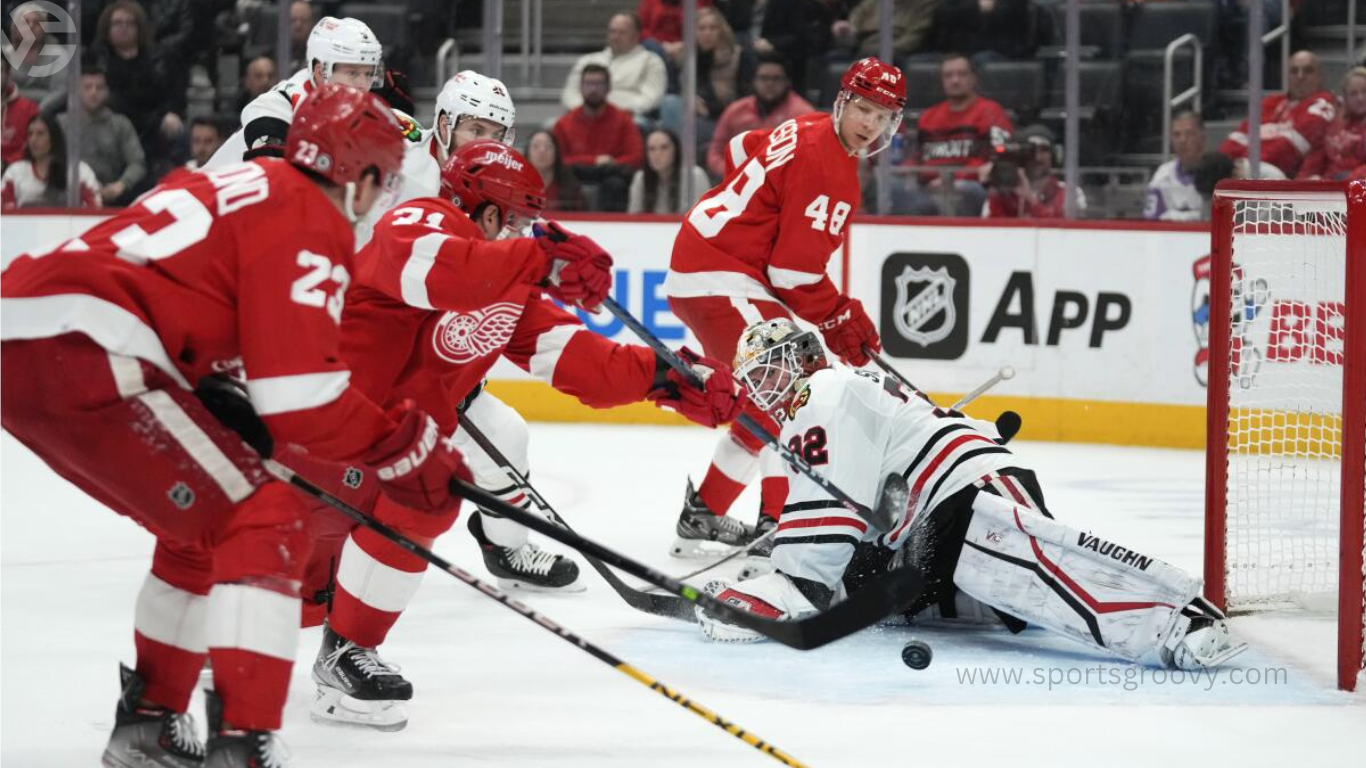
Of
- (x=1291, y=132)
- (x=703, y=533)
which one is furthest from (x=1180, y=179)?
(x=703, y=533)

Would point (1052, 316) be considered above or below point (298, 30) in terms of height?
below

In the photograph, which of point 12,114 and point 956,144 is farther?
point 12,114

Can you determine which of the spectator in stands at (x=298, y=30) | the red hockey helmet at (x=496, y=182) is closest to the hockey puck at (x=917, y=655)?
the red hockey helmet at (x=496, y=182)

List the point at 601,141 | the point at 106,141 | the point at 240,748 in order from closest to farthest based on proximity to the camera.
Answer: the point at 240,748, the point at 601,141, the point at 106,141

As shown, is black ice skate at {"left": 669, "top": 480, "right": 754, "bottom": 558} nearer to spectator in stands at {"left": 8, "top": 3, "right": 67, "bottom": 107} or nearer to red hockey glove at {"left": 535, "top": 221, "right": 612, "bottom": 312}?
red hockey glove at {"left": 535, "top": 221, "right": 612, "bottom": 312}

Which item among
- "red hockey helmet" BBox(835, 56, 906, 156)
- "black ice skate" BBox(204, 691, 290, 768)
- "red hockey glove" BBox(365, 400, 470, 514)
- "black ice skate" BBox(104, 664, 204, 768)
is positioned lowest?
"black ice skate" BBox(104, 664, 204, 768)

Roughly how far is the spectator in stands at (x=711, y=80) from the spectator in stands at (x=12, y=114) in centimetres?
267

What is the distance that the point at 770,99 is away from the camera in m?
7.57

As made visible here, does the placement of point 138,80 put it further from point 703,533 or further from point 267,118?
point 703,533

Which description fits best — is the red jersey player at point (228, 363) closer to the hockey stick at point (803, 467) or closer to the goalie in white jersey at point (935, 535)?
the hockey stick at point (803, 467)

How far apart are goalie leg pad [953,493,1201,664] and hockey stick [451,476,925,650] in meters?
0.72

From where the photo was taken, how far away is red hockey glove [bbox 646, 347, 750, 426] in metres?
3.71

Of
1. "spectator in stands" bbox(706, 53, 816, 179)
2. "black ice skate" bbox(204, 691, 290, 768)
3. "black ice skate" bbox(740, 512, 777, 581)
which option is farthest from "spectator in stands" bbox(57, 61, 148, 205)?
"black ice skate" bbox(204, 691, 290, 768)

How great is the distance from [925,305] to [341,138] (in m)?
4.80
